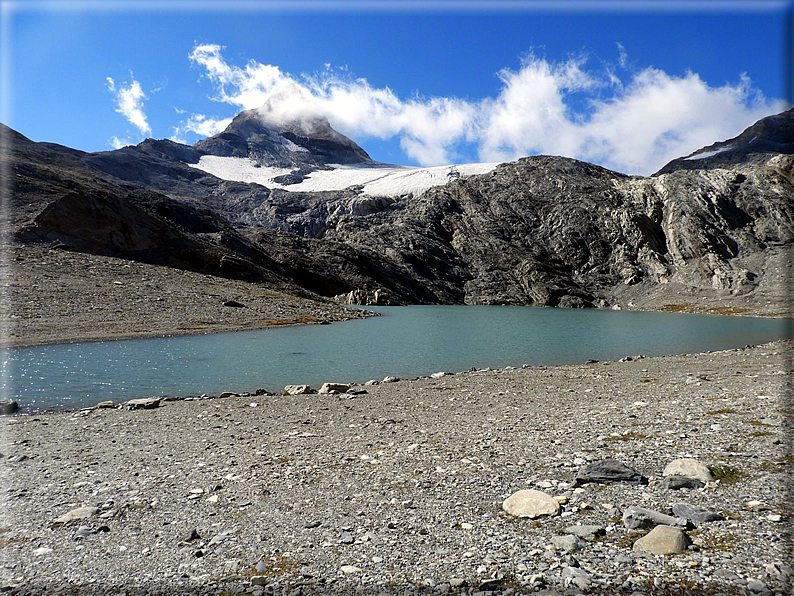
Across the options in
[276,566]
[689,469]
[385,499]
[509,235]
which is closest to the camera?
[276,566]

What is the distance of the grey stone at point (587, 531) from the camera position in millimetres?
5637

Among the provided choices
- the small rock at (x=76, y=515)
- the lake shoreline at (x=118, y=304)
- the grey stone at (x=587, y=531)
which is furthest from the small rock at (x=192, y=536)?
the lake shoreline at (x=118, y=304)

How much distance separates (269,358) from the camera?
2988 cm

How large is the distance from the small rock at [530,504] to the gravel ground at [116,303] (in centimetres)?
3597

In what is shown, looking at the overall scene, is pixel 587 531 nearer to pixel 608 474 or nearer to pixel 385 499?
pixel 608 474

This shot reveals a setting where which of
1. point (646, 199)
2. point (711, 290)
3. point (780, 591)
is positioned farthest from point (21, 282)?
point (646, 199)

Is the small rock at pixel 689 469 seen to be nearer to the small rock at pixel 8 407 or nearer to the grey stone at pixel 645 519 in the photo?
the grey stone at pixel 645 519

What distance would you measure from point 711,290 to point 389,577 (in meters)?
137

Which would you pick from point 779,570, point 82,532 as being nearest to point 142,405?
point 82,532

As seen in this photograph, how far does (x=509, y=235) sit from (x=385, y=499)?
15947cm

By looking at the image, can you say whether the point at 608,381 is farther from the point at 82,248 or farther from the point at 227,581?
the point at 82,248

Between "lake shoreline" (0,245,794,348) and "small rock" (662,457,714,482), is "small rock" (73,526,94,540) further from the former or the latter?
"lake shoreline" (0,245,794,348)

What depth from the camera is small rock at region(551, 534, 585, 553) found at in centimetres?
538

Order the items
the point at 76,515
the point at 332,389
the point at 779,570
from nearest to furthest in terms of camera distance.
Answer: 1. the point at 779,570
2. the point at 76,515
3. the point at 332,389
